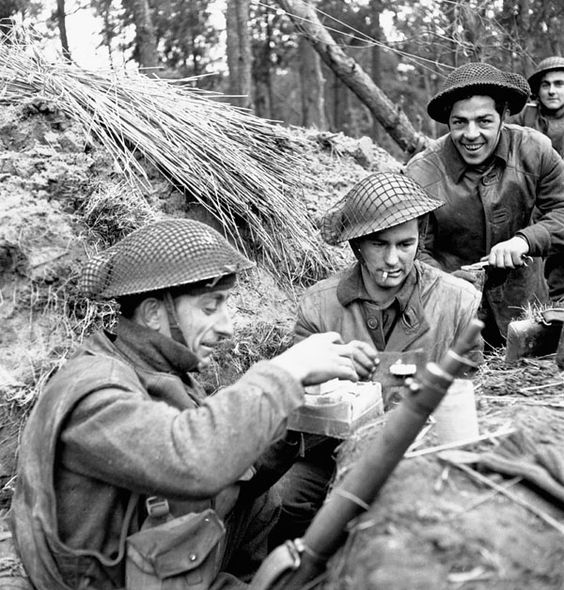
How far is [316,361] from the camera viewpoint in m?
2.43

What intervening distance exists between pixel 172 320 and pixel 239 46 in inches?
283

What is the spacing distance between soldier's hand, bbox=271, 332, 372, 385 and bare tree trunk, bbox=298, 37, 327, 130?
14.0 m

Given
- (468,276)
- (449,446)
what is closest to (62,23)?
(468,276)

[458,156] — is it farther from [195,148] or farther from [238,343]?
[238,343]

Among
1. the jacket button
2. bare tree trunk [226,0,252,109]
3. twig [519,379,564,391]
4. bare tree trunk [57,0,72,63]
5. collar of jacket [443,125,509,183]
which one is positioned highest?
bare tree trunk [57,0,72,63]

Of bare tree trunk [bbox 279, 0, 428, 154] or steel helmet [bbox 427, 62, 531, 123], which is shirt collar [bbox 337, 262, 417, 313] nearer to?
steel helmet [bbox 427, 62, 531, 123]

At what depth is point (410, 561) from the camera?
5.74 feet

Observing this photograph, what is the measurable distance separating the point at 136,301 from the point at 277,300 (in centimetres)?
276

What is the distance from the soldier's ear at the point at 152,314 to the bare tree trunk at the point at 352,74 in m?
5.76

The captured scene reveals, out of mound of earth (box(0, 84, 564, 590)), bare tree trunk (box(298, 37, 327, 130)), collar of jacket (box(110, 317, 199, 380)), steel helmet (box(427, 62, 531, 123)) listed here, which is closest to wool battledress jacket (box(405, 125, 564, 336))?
steel helmet (box(427, 62, 531, 123))

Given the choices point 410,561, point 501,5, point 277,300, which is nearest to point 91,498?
point 410,561

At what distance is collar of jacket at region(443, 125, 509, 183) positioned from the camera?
5246 millimetres

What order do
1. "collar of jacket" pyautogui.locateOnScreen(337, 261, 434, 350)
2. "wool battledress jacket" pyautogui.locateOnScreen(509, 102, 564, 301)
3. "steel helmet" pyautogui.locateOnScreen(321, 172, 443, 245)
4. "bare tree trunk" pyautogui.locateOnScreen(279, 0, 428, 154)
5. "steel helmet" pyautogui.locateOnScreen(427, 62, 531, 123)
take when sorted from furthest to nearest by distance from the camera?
"bare tree trunk" pyautogui.locateOnScreen(279, 0, 428, 154) < "wool battledress jacket" pyautogui.locateOnScreen(509, 102, 564, 301) < "steel helmet" pyautogui.locateOnScreen(427, 62, 531, 123) < "collar of jacket" pyautogui.locateOnScreen(337, 261, 434, 350) < "steel helmet" pyautogui.locateOnScreen(321, 172, 443, 245)

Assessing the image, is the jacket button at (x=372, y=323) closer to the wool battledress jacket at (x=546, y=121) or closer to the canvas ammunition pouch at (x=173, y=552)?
the canvas ammunition pouch at (x=173, y=552)
